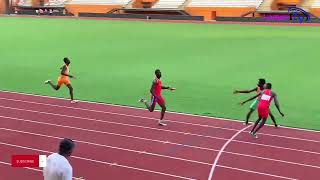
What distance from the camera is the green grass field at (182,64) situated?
12.6 metres

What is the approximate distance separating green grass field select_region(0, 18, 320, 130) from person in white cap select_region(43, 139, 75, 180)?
6622 mm

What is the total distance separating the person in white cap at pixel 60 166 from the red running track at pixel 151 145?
2776mm

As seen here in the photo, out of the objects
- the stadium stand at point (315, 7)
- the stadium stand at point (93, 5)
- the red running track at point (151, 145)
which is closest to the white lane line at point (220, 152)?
the red running track at point (151, 145)

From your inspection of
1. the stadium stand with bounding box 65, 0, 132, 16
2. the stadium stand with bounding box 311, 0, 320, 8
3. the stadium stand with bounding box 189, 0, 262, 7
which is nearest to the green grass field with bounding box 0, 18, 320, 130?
the stadium stand with bounding box 311, 0, 320, 8

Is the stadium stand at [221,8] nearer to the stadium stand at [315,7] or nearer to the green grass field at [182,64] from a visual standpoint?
the stadium stand at [315,7]

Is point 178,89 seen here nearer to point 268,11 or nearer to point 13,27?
point 13,27

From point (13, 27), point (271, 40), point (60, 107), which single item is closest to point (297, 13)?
point (271, 40)

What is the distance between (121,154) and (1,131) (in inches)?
110

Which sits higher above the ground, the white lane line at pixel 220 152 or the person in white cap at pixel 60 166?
the person in white cap at pixel 60 166

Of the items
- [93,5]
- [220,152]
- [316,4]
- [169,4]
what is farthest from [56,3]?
[220,152]

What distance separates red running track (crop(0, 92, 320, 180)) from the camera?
766 centimetres

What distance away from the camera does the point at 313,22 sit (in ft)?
115

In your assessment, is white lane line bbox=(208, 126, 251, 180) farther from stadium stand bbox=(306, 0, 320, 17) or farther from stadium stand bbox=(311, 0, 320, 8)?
stadium stand bbox=(311, 0, 320, 8)

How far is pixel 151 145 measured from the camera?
892 cm
